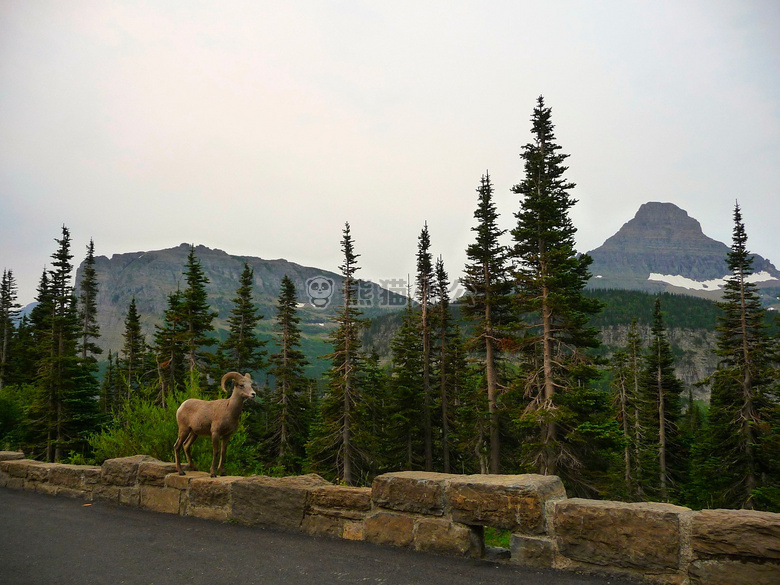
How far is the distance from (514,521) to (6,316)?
73.9m

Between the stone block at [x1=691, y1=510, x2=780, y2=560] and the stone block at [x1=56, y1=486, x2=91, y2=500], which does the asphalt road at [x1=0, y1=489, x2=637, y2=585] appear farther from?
the stone block at [x1=56, y1=486, x2=91, y2=500]

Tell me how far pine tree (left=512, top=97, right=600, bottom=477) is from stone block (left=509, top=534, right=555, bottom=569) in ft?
60.9

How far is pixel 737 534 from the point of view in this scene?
3652 mm

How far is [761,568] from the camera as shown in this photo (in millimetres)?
3553

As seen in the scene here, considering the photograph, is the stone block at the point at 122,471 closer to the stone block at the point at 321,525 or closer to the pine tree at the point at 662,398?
the stone block at the point at 321,525

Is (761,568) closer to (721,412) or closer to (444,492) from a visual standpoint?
(444,492)

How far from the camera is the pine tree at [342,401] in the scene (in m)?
34.4

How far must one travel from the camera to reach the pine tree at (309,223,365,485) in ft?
113

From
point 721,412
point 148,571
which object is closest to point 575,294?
point 721,412

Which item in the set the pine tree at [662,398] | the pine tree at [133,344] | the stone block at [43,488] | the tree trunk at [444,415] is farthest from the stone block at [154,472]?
the pine tree at [133,344]

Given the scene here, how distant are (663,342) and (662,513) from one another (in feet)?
159

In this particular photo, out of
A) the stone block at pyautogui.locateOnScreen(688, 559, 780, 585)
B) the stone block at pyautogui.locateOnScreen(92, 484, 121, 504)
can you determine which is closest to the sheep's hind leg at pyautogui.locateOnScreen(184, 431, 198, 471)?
the stone block at pyautogui.locateOnScreen(92, 484, 121, 504)

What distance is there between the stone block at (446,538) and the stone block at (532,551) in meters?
0.39

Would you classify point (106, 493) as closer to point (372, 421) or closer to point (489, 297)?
point (489, 297)
